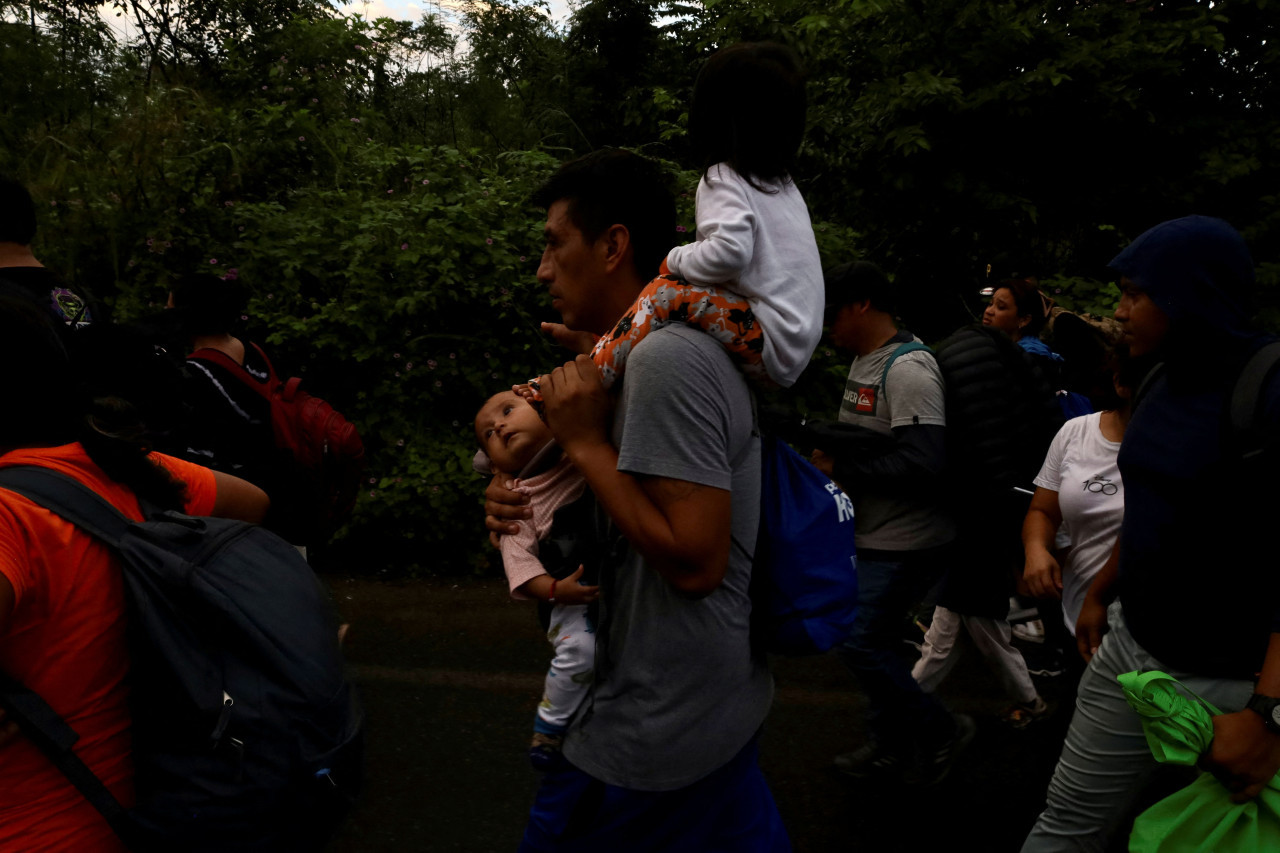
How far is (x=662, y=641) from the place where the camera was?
166cm

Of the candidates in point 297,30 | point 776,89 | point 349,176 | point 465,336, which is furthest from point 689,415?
point 297,30

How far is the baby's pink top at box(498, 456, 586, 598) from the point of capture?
6.41 ft

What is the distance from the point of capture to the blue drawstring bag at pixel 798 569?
5.64 ft

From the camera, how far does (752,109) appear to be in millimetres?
1701

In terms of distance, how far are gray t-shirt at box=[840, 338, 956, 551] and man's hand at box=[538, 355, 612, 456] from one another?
210cm

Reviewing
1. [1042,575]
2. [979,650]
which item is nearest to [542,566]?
[1042,575]

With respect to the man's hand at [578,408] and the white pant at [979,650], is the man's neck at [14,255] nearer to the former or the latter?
the man's hand at [578,408]

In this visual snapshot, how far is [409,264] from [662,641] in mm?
4970

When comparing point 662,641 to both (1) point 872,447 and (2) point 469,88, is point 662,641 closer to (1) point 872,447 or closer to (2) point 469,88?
(1) point 872,447

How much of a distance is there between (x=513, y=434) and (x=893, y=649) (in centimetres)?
204

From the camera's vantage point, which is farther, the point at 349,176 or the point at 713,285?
the point at 349,176

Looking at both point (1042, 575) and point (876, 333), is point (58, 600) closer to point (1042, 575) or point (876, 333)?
point (1042, 575)

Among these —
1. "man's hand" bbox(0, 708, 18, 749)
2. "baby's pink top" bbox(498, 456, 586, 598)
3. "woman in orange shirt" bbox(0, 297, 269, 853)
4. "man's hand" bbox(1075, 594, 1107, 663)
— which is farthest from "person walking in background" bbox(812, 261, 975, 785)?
"man's hand" bbox(0, 708, 18, 749)

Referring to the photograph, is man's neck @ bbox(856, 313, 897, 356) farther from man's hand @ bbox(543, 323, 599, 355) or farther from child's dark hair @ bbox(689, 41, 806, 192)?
child's dark hair @ bbox(689, 41, 806, 192)
